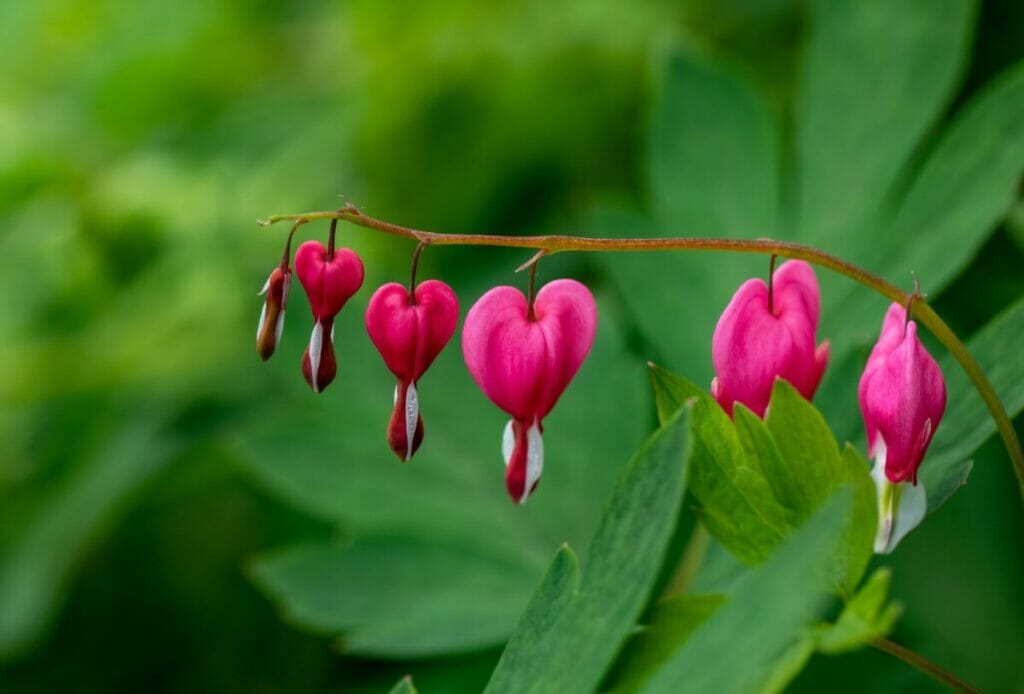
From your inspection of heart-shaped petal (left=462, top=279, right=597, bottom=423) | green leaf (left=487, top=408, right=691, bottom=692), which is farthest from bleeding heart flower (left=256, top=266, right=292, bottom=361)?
green leaf (left=487, top=408, right=691, bottom=692)

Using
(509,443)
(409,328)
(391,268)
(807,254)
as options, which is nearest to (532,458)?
(509,443)

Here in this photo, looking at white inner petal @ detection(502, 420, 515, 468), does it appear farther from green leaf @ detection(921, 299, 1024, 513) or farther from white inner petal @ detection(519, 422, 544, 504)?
green leaf @ detection(921, 299, 1024, 513)

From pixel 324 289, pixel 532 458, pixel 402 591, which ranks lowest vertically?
pixel 402 591

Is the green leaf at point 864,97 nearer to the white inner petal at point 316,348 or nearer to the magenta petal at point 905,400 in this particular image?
the magenta petal at point 905,400

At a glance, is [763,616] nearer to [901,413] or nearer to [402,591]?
[901,413]

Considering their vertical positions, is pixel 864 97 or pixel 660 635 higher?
pixel 864 97

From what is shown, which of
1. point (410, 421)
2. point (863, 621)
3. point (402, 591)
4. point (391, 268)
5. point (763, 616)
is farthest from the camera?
point (391, 268)
